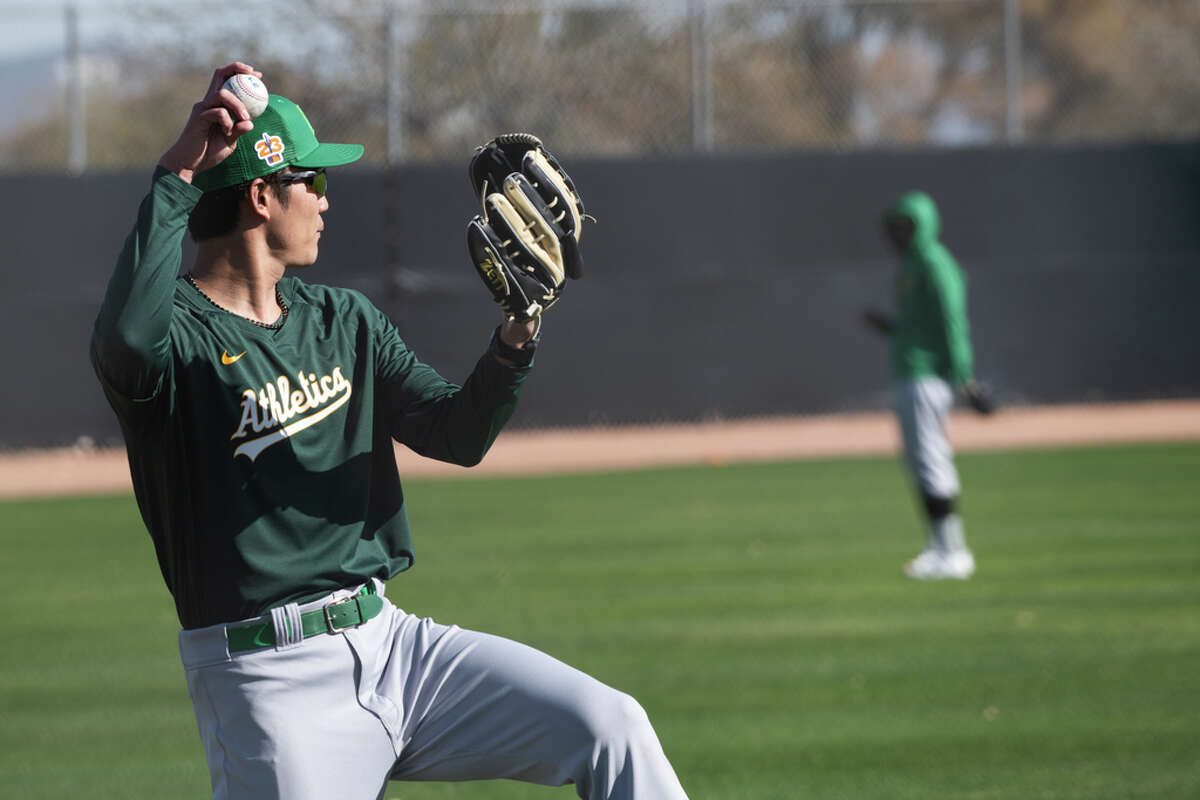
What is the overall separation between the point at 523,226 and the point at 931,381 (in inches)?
254

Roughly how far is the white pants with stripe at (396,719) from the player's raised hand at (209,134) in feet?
3.19

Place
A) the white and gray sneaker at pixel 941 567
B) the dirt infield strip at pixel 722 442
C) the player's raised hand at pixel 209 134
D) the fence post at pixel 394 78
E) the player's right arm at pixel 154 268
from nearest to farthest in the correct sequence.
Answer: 1. the player's right arm at pixel 154 268
2. the player's raised hand at pixel 209 134
3. the white and gray sneaker at pixel 941 567
4. the dirt infield strip at pixel 722 442
5. the fence post at pixel 394 78

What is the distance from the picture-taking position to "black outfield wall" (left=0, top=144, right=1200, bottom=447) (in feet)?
63.0

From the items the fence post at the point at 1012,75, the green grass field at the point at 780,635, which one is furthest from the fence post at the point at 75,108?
the fence post at the point at 1012,75

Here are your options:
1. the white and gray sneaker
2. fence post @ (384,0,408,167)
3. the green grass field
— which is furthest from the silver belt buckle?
fence post @ (384,0,408,167)

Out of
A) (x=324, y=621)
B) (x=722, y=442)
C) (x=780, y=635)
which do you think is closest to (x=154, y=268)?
(x=324, y=621)

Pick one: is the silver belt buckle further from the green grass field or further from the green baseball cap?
the green grass field

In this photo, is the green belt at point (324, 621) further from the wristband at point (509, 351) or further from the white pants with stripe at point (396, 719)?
the wristband at point (509, 351)

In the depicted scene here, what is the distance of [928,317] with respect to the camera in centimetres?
998

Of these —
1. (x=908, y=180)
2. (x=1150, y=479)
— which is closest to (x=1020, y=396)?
(x=908, y=180)

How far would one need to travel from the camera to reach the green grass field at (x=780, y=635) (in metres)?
6.07

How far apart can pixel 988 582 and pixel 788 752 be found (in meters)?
3.75

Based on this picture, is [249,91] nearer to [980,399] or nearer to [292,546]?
[292,546]

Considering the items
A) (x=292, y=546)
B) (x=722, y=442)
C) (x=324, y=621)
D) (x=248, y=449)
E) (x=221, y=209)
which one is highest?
(x=221, y=209)
